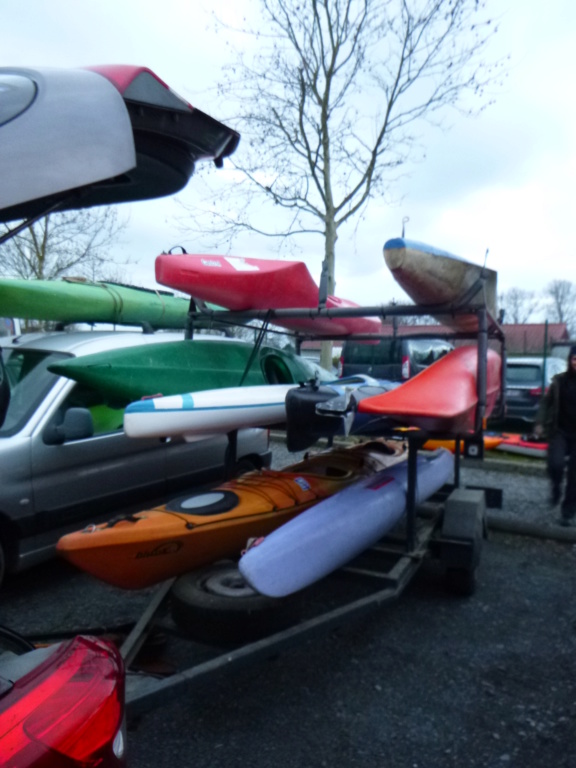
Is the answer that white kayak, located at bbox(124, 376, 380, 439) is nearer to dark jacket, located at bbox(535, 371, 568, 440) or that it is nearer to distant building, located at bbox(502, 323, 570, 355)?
dark jacket, located at bbox(535, 371, 568, 440)

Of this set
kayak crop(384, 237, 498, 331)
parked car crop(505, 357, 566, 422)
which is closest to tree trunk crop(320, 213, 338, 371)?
parked car crop(505, 357, 566, 422)

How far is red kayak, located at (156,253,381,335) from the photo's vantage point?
474 centimetres

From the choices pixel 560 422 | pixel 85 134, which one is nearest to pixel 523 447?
pixel 560 422

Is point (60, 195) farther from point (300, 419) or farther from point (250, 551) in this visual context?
point (300, 419)

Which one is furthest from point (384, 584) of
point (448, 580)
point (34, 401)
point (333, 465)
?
point (34, 401)

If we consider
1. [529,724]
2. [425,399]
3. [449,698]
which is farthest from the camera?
[425,399]

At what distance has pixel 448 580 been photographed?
169 inches

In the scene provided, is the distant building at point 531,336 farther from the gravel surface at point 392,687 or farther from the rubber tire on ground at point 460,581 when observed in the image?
the gravel surface at point 392,687

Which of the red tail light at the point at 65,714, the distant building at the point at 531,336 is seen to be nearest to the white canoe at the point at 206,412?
the red tail light at the point at 65,714

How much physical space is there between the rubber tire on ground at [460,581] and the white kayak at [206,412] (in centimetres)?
145

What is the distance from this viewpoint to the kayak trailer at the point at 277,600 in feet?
9.25

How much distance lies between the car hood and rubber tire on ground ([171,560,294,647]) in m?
1.99

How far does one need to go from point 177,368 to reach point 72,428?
2.91 feet

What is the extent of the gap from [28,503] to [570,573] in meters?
3.97
